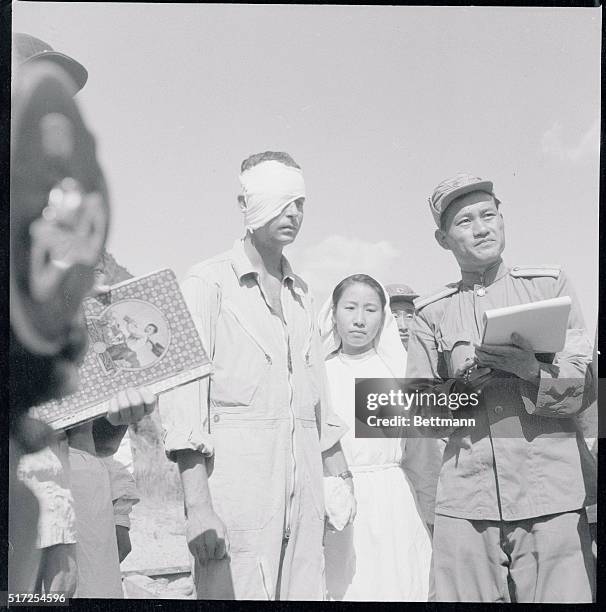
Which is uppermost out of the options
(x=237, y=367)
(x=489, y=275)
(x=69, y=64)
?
(x=69, y=64)

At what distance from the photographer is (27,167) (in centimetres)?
379

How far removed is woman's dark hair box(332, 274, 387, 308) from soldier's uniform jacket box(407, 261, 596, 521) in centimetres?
15

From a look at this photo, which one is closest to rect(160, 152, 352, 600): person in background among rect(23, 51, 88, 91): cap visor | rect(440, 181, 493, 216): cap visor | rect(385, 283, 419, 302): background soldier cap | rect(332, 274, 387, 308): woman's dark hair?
rect(332, 274, 387, 308): woman's dark hair

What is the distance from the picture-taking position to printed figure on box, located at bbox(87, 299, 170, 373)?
368cm

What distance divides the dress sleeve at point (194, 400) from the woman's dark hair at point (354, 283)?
471 millimetres

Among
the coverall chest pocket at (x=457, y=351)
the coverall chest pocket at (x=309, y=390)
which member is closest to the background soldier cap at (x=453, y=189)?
the coverall chest pocket at (x=457, y=351)

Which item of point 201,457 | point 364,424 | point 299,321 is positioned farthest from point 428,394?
point 201,457

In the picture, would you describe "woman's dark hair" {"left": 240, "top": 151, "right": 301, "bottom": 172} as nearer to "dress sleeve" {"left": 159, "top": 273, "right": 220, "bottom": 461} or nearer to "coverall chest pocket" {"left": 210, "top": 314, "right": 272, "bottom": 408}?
"dress sleeve" {"left": 159, "top": 273, "right": 220, "bottom": 461}

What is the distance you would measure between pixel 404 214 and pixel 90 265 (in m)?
1.28

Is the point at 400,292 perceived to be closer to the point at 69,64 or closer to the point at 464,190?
the point at 464,190

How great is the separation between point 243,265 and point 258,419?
616mm

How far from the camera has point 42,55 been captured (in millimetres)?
3801

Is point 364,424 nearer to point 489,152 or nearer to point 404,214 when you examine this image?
point 404,214

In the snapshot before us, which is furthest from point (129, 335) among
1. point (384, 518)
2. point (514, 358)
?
point (514, 358)
